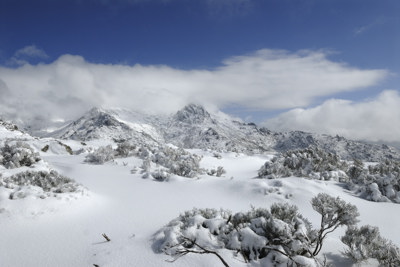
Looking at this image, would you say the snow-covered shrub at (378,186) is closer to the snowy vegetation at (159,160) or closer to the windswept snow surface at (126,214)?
the windswept snow surface at (126,214)

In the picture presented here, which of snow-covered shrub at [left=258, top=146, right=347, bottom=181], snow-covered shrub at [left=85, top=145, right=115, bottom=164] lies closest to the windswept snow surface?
snow-covered shrub at [left=85, top=145, right=115, bottom=164]

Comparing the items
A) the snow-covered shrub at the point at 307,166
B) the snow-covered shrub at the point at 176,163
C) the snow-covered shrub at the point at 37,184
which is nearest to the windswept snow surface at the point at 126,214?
the snow-covered shrub at the point at 37,184

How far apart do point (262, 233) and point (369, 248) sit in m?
2.37

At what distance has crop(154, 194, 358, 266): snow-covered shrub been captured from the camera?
20.5 feet

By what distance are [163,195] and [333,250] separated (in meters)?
7.80

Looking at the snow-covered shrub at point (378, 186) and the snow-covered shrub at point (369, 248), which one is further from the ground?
the snow-covered shrub at point (378, 186)

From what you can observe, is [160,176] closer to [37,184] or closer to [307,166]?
[37,184]

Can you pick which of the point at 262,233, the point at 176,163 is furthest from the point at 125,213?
the point at 176,163

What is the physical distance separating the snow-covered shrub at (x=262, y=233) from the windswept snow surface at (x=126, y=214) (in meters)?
0.33

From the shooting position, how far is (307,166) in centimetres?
2005

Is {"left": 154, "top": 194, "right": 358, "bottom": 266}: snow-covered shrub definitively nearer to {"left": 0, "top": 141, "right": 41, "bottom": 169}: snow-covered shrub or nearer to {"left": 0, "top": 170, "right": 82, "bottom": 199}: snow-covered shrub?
{"left": 0, "top": 170, "right": 82, "bottom": 199}: snow-covered shrub

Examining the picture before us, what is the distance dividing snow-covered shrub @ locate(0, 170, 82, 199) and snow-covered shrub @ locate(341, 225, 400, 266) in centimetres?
923

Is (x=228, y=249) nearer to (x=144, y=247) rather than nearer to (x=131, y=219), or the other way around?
(x=144, y=247)

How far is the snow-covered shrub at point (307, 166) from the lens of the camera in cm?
1808
